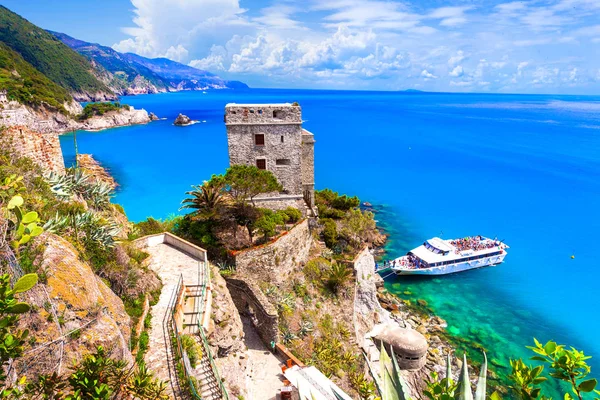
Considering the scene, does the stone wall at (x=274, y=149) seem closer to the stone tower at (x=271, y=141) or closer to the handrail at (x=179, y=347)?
the stone tower at (x=271, y=141)

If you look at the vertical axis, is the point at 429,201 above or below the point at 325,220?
below

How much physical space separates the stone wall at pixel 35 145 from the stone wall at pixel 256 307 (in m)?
9.77

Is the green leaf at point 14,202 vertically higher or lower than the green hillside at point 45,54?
lower

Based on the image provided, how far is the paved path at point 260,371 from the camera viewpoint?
42.1 feet

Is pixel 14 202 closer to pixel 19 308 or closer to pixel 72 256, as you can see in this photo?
pixel 19 308

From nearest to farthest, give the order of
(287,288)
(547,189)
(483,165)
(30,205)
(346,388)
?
(30,205) → (346,388) → (287,288) → (547,189) → (483,165)

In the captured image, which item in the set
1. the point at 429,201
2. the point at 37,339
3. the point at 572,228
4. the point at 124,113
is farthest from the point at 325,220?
the point at 124,113

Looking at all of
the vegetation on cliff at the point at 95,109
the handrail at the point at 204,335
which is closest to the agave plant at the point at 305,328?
the handrail at the point at 204,335

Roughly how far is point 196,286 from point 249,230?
19.9 ft

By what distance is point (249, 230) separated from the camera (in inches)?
733

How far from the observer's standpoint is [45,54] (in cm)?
11988

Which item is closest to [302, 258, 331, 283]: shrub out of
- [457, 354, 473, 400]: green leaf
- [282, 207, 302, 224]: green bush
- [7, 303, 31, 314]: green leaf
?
[282, 207, 302, 224]: green bush

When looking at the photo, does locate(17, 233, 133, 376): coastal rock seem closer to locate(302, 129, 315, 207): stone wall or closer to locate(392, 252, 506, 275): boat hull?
locate(302, 129, 315, 207): stone wall

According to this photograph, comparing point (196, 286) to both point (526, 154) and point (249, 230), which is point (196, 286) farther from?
point (526, 154)
